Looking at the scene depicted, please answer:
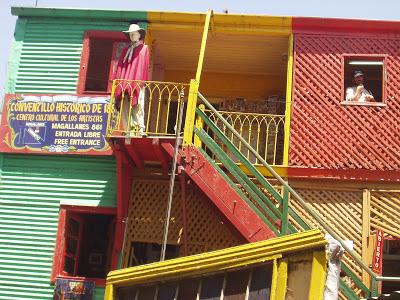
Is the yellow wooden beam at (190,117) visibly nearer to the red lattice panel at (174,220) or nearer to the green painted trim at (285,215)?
the red lattice panel at (174,220)

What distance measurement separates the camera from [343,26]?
11695mm

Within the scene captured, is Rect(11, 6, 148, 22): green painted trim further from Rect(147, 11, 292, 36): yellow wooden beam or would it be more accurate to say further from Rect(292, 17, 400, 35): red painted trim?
Rect(292, 17, 400, 35): red painted trim

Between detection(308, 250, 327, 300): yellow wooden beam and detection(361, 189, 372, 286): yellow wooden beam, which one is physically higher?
detection(361, 189, 372, 286): yellow wooden beam

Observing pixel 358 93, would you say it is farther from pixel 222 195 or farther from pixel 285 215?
pixel 222 195

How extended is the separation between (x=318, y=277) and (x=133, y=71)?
6.51 meters

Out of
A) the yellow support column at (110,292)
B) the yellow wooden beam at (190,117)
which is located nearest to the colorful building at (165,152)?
the yellow wooden beam at (190,117)

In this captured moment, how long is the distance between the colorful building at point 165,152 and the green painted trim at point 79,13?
0.02 meters

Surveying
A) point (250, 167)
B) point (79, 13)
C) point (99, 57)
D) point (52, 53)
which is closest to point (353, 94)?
point (250, 167)

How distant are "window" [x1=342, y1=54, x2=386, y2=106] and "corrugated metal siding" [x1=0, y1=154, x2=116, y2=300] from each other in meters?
4.77

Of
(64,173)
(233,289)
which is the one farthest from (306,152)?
(233,289)

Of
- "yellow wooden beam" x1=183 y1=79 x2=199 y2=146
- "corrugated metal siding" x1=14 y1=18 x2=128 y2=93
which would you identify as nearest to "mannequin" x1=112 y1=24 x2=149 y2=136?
"yellow wooden beam" x1=183 y1=79 x2=199 y2=146

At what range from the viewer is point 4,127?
1165cm

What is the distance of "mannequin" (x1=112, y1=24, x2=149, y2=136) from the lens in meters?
10.3

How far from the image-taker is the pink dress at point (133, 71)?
1031cm
